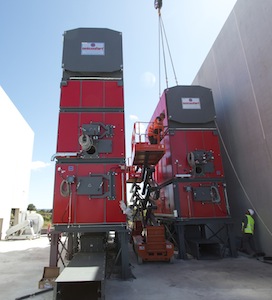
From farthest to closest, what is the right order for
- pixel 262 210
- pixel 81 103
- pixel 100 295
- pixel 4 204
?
Result: pixel 4 204 → pixel 262 210 → pixel 81 103 → pixel 100 295

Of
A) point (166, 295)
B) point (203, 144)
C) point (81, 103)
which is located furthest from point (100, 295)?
point (203, 144)

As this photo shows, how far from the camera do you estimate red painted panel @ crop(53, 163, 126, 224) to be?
6.16 meters

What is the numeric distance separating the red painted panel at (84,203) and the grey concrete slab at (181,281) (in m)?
1.60

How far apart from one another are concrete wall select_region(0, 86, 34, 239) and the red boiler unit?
12.2 metres

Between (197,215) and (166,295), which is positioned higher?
(197,215)

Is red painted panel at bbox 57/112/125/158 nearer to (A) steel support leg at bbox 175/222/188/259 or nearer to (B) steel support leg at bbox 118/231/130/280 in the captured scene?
(B) steel support leg at bbox 118/231/130/280

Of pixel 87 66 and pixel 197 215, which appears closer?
pixel 87 66

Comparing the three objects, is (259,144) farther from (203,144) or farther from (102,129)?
(102,129)

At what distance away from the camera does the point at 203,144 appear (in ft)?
31.9

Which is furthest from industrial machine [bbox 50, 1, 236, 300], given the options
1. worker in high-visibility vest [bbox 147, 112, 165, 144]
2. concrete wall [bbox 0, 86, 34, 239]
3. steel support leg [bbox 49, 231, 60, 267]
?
concrete wall [bbox 0, 86, 34, 239]

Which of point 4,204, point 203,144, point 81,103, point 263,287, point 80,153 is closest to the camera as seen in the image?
point 263,287

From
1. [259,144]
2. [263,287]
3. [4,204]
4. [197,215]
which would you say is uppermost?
[259,144]

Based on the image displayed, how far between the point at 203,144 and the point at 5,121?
→ 14516mm

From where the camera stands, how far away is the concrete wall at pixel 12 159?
1636 centimetres
